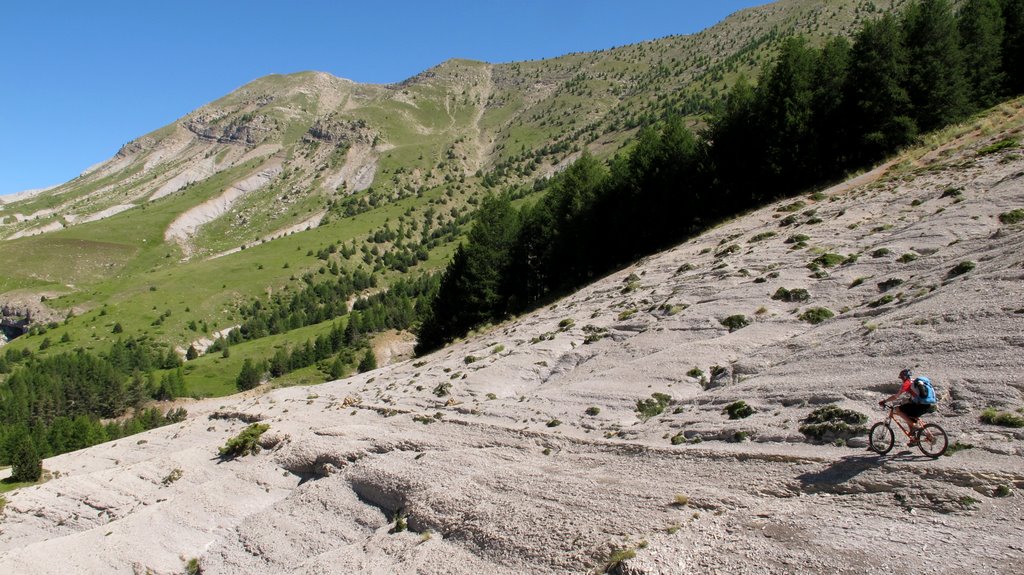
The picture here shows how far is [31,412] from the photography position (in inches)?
4414

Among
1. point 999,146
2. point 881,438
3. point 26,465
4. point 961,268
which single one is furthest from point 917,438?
point 26,465

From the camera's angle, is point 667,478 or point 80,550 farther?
point 80,550

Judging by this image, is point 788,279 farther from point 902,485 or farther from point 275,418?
point 275,418

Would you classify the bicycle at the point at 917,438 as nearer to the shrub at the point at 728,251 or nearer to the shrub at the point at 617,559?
the shrub at the point at 617,559

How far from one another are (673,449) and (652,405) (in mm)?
4173

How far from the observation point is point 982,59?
158 ft

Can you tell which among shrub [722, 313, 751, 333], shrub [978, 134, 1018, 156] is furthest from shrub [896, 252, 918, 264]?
shrub [978, 134, 1018, 156]

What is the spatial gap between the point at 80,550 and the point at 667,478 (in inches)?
1139

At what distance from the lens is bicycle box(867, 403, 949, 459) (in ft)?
39.4

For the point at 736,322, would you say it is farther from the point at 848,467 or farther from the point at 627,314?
the point at 848,467

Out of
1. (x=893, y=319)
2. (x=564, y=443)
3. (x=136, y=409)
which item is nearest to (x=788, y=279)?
(x=893, y=319)

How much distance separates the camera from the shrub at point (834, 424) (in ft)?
47.1

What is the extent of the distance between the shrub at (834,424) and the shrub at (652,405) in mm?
5864

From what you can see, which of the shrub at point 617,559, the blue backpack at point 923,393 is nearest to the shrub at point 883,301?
the blue backpack at point 923,393
